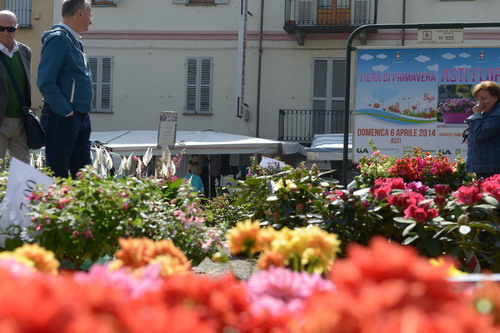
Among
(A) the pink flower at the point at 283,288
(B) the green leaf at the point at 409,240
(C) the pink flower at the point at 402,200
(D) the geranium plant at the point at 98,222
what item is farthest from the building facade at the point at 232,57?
(A) the pink flower at the point at 283,288

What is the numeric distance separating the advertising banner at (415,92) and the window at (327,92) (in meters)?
13.3

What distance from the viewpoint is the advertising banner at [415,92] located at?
46.3 feet

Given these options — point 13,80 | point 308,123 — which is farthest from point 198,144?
point 13,80

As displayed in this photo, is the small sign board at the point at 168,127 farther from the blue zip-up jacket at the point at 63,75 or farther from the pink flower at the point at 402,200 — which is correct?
the pink flower at the point at 402,200

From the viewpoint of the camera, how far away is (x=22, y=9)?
2825 centimetres

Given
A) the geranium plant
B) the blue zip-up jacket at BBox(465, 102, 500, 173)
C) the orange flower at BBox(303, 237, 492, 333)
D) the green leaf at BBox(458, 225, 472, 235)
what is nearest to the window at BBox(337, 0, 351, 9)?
the blue zip-up jacket at BBox(465, 102, 500, 173)

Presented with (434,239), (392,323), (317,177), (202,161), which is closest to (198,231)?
(434,239)

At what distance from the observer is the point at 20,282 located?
1370 millimetres

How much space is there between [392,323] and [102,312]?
14.9 inches

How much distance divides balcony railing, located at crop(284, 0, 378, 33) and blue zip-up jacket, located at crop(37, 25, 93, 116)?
21209 millimetres

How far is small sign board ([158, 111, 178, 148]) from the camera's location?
14523mm

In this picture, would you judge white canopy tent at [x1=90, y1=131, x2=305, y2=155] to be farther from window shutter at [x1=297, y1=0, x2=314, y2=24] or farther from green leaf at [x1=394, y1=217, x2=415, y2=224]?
green leaf at [x1=394, y1=217, x2=415, y2=224]

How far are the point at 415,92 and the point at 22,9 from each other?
17.3m

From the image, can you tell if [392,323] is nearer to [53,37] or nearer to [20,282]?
[20,282]
